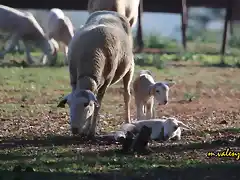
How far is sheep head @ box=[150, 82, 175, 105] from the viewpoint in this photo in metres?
8.88

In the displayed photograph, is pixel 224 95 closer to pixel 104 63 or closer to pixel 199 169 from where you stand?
pixel 104 63

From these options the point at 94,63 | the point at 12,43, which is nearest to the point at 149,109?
the point at 94,63

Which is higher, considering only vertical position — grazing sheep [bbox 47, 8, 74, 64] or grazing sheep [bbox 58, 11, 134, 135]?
grazing sheep [bbox 58, 11, 134, 135]

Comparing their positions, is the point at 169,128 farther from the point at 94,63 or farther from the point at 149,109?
the point at 149,109

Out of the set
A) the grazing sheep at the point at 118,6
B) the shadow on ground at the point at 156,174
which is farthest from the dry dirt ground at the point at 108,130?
the grazing sheep at the point at 118,6

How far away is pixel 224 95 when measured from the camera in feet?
40.4

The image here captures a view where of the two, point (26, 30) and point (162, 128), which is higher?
point (162, 128)

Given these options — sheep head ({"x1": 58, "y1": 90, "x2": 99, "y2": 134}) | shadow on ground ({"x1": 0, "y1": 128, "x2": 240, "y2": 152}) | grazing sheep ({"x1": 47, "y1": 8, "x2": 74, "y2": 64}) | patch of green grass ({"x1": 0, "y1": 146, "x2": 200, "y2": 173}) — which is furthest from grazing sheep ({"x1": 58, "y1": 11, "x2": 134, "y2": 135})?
grazing sheep ({"x1": 47, "y1": 8, "x2": 74, "y2": 64})

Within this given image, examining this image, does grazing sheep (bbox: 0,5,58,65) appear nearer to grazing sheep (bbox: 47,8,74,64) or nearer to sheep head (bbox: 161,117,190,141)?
grazing sheep (bbox: 47,8,74,64)

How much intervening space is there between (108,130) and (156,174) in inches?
110

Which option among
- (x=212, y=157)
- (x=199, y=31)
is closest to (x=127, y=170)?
(x=212, y=157)

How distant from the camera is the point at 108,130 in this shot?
344 inches

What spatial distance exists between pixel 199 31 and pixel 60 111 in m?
23.1

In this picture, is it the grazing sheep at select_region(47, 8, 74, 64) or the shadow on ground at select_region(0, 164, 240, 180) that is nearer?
the shadow on ground at select_region(0, 164, 240, 180)
